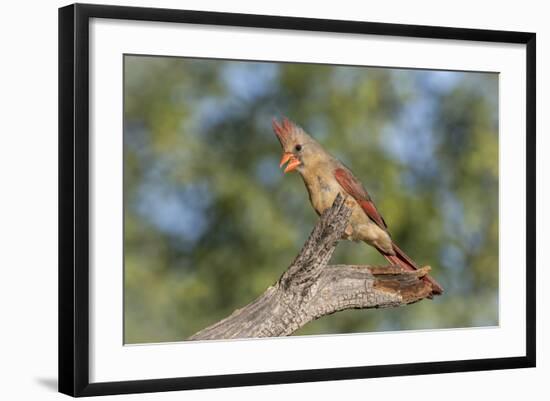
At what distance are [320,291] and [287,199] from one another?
15.9 inches

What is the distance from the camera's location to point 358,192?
484 centimetres

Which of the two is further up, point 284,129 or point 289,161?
point 284,129

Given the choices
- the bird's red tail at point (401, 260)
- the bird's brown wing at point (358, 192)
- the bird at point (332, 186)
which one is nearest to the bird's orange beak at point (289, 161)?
the bird at point (332, 186)

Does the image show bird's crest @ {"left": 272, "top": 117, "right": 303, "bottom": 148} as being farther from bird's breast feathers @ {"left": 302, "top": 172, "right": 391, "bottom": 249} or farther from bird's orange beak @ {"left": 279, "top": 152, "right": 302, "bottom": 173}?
bird's breast feathers @ {"left": 302, "top": 172, "right": 391, "bottom": 249}

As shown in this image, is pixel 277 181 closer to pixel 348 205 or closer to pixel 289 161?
pixel 289 161

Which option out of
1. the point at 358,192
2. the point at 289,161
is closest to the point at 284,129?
the point at 289,161

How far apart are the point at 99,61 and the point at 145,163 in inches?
16.7

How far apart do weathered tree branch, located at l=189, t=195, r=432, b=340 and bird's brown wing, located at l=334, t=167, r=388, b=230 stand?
0.20ft

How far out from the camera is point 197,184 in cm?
452

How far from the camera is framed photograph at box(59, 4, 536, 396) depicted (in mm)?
4301

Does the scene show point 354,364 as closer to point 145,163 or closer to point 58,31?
point 145,163

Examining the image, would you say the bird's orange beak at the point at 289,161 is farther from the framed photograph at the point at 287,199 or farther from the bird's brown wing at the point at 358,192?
the bird's brown wing at the point at 358,192

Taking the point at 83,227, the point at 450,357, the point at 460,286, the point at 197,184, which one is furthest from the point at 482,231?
the point at 83,227

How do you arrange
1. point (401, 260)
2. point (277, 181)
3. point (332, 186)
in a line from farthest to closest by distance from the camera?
point (401, 260)
point (332, 186)
point (277, 181)
